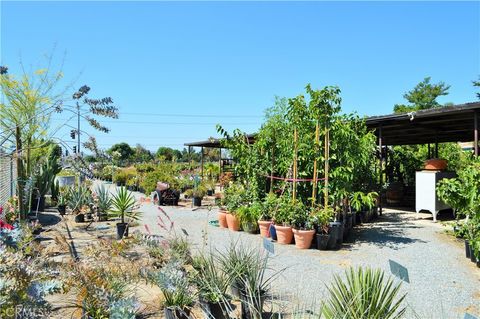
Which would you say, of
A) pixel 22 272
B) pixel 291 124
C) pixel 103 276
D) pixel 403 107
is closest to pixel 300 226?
pixel 291 124

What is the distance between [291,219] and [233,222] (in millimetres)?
1824

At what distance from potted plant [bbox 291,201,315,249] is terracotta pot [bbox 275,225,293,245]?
112 mm

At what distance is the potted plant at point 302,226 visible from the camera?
19.7 ft

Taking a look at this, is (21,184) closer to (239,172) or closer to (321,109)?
(239,172)

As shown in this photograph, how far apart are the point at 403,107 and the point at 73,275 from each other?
29.8m

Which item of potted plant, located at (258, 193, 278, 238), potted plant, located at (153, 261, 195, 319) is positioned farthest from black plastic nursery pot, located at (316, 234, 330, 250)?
potted plant, located at (153, 261, 195, 319)

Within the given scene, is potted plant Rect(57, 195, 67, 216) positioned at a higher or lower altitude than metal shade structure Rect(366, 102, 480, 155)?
lower

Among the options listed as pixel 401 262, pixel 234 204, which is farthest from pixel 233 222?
pixel 401 262

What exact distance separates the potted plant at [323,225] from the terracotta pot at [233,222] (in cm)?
206

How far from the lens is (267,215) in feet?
23.4

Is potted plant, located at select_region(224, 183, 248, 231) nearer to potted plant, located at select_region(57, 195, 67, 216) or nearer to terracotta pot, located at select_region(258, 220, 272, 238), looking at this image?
terracotta pot, located at select_region(258, 220, 272, 238)

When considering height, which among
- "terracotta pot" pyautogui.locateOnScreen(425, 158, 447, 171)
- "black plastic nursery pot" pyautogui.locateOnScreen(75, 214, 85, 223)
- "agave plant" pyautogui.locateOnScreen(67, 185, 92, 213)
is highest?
"terracotta pot" pyautogui.locateOnScreen(425, 158, 447, 171)

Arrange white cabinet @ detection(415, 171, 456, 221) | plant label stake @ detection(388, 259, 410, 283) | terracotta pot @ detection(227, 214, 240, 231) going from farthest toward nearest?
white cabinet @ detection(415, 171, 456, 221) → terracotta pot @ detection(227, 214, 240, 231) → plant label stake @ detection(388, 259, 410, 283)

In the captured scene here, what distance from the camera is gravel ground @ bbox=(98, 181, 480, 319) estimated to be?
3707mm
